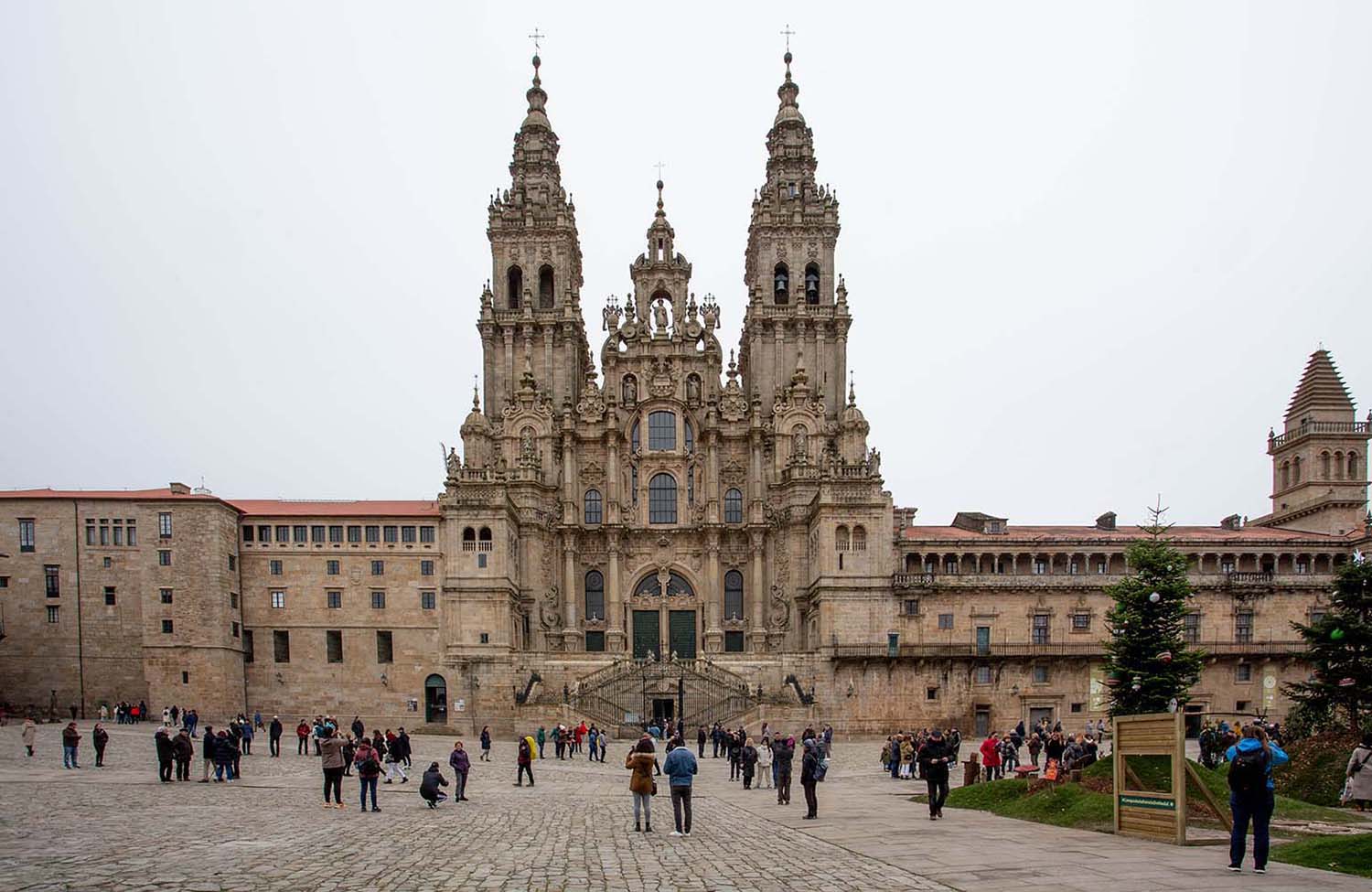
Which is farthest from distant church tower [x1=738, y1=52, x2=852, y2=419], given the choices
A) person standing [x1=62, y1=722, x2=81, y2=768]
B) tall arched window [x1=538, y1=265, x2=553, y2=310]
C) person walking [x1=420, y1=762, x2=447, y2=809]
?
person walking [x1=420, y1=762, x2=447, y2=809]

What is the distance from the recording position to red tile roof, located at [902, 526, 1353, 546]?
6756 centimetres

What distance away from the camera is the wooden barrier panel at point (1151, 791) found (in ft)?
59.2

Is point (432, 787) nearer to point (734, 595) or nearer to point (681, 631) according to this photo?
point (681, 631)

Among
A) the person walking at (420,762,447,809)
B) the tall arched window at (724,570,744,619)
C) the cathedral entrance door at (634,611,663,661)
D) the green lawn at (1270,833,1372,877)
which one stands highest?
the green lawn at (1270,833,1372,877)

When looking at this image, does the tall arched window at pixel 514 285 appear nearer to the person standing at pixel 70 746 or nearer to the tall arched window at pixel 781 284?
the tall arched window at pixel 781 284

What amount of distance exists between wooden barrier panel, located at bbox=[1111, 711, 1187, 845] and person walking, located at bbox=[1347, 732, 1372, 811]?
468cm

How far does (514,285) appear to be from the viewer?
7794 cm

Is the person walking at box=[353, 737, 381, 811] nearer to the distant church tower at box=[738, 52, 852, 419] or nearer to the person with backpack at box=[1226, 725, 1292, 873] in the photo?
the person with backpack at box=[1226, 725, 1292, 873]

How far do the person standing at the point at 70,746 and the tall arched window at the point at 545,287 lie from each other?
46.3 m

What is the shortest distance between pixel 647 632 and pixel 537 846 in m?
53.9

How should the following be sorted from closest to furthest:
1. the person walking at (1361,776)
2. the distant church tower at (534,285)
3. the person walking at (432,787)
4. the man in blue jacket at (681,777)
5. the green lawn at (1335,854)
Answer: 1. the green lawn at (1335,854)
2. the man in blue jacket at (681,777)
3. the person walking at (1361,776)
4. the person walking at (432,787)
5. the distant church tower at (534,285)

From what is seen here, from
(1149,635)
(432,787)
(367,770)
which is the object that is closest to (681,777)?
(432,787)

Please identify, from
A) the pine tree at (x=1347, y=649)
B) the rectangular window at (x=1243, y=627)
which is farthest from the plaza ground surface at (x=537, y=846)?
the rectangular window at (x=1243, y=627)

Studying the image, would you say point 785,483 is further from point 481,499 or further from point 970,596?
point 481,499
